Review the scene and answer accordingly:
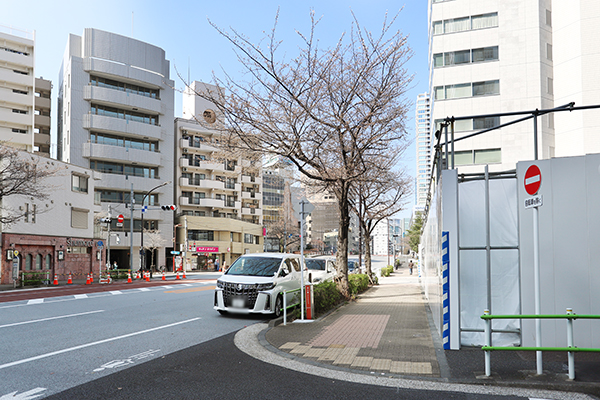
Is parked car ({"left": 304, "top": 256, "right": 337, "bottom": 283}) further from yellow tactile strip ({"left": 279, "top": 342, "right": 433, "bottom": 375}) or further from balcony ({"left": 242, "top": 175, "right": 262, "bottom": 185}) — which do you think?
balcony ({"left": 242, "top": 175, "right": 262, "bottom": 185})

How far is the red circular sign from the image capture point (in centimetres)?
583

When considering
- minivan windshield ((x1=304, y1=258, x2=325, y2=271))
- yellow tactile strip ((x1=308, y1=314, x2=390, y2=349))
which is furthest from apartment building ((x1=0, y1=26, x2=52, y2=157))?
yellow tactile strip ((x1=308, y1=314, x2=390, y2=349))

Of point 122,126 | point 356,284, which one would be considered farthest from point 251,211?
point 356,284

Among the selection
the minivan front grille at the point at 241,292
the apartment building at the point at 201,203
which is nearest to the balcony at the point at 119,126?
the apartment building at the point at 201,203

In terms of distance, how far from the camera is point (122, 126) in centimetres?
5241

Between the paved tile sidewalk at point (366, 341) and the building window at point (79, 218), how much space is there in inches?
1124

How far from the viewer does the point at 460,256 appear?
7.75m

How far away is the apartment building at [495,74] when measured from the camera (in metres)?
36.2

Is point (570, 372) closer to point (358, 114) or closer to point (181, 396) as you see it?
point (181, 396)

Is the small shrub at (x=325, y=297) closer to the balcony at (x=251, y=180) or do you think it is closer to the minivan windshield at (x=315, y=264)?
the minivan windshield at (x=315, y=264)

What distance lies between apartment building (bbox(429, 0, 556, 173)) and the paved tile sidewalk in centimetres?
2726

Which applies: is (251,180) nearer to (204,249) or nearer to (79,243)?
(204,249)

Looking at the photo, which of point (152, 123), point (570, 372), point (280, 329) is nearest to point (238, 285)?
point (280, 329)

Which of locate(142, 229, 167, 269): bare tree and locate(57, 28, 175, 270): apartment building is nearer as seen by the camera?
locate(57, 28, 175, 270): apartment building
